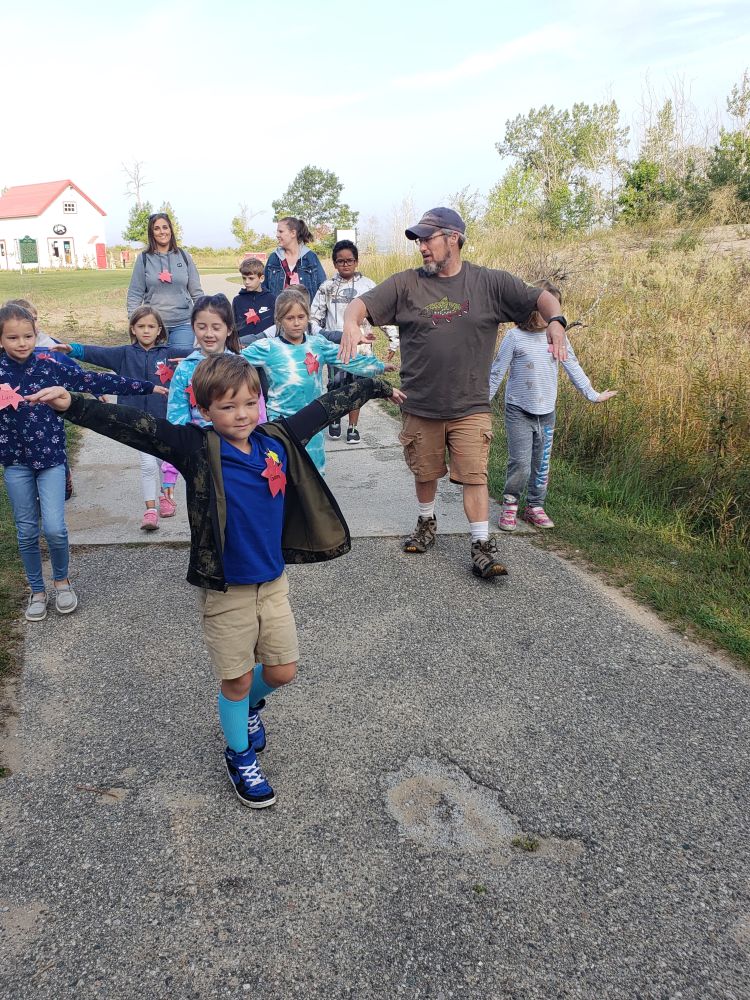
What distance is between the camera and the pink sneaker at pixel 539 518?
5.66 meters

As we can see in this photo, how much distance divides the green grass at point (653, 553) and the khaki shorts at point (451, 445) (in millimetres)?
936

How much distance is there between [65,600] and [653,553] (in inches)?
148

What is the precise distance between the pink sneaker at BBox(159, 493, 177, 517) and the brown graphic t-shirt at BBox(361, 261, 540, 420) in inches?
89.1

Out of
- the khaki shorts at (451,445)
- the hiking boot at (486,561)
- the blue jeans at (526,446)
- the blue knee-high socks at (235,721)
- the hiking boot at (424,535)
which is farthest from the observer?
the blue jeans at (526,446)

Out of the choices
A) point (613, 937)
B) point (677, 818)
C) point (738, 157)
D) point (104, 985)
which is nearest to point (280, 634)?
point (104, 985)

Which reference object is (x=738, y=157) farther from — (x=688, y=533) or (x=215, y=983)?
(x=215, y=983)

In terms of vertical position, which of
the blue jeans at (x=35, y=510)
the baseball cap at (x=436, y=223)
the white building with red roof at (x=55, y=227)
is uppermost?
the white building with red roof at (x=55, y=227)

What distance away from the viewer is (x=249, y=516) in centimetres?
265

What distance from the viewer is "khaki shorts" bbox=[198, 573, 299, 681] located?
265 centimetres

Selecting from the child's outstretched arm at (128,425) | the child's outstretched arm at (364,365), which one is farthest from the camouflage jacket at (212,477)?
the child's outstretched arm at (364,365)

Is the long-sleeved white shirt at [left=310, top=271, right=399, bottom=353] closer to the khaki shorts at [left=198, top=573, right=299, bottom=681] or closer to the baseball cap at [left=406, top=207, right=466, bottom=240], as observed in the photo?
the baseball cap at [left=406, top=207, right=466, bottom=240]

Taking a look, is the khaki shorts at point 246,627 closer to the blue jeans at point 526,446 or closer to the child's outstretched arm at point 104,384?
the child's outstretched arm at point 104,384

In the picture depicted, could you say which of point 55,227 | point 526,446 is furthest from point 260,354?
point 55,227

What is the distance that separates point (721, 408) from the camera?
18.4ft
